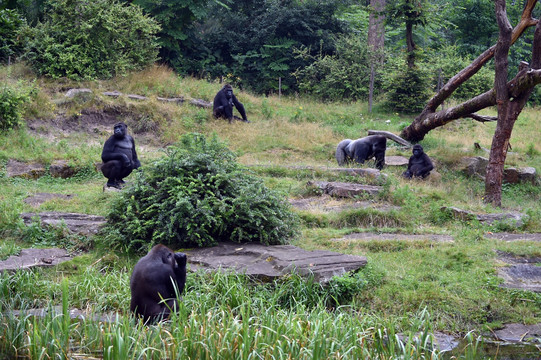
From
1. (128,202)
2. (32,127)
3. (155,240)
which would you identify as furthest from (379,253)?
(32,127)

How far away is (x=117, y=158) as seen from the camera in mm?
11906

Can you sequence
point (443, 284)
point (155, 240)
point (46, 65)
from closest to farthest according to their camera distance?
point (443, 284) < point (155, 240) < point (46, 65)

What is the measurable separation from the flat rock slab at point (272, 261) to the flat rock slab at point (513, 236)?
343 centimetres

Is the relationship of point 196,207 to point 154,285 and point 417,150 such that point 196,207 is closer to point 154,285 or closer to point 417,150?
point 154,285

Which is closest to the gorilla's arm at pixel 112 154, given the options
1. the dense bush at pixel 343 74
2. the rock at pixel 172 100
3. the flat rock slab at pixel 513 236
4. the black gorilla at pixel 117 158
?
the black gorilla at pixel 117 158

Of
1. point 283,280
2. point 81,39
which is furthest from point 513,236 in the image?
point 81,39

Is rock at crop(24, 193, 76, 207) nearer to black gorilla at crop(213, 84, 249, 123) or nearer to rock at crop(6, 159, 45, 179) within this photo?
rock at crop(6, 159, 45, 179)

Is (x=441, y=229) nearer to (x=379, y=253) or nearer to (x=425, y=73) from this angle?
(x=379, y=253)

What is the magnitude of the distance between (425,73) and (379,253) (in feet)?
49.9

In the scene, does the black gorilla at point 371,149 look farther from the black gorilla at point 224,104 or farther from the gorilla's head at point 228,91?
the gorilla's head at point 228,91

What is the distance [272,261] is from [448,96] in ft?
39.2

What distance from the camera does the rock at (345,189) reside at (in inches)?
475

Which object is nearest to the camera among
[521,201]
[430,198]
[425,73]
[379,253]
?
[379,253]

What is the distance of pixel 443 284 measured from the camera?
22.4 ft
